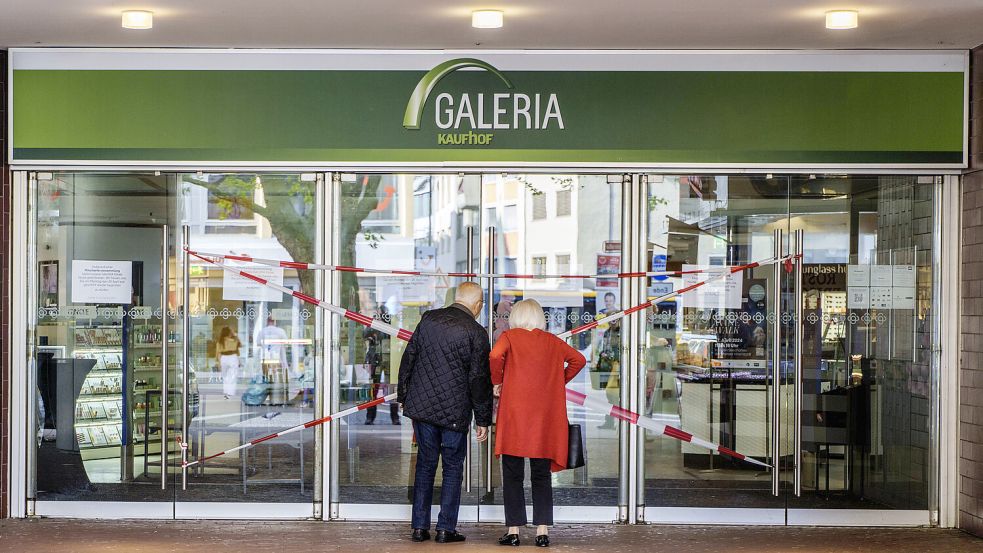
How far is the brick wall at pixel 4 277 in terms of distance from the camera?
24.6ft

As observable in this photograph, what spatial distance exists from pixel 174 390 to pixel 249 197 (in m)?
1.54

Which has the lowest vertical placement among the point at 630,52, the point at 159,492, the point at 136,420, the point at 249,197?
the point at 159,492

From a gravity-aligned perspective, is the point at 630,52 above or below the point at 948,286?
above

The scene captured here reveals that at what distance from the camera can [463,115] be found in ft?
24.6

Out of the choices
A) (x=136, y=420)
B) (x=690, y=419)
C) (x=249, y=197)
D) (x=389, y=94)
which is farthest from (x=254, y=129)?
(x=690, y=419)

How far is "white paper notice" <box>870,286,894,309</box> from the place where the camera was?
300 inches

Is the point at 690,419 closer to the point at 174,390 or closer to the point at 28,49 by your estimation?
the point at 174,390

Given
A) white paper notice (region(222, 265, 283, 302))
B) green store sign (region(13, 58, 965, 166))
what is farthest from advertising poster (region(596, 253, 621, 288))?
white paper notice (region(222, 265, 283, 302))

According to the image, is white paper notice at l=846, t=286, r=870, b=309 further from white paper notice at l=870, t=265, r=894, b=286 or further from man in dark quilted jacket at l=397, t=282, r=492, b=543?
man in dark quilted jacket at l=397, t=282, r=492, b=543

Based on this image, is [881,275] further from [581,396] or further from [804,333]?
[581,396]

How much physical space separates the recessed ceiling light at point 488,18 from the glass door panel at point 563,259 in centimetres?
136

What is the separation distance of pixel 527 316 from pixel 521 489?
114 centimetres

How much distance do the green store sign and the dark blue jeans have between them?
2.02 meters

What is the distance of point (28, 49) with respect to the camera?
750 cm
